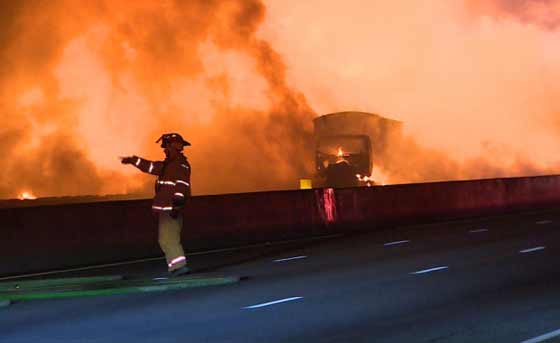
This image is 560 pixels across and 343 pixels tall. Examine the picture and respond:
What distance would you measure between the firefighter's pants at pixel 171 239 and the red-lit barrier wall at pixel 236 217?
3.56 metres

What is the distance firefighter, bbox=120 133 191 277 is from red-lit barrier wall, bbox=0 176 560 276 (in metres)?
3.60

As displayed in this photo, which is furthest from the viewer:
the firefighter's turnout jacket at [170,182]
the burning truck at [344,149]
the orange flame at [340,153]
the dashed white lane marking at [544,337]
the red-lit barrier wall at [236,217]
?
the orange flame at [340,153]

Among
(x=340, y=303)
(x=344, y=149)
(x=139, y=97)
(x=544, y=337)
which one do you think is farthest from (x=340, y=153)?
(x=544, y=337)

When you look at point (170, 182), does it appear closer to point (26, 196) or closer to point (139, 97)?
point (26, 196)

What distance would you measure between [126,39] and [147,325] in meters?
31.3

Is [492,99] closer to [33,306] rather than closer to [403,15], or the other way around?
[403,15]

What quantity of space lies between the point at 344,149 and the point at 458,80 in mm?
8741

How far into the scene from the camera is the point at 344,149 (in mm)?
43969

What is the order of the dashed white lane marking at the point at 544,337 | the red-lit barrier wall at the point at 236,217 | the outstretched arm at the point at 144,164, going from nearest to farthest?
the dashed white lane marking at the point at 544,337 → the outstretched arm at the point at 144,164 → the red-lit barrier wall at the point at 236,217

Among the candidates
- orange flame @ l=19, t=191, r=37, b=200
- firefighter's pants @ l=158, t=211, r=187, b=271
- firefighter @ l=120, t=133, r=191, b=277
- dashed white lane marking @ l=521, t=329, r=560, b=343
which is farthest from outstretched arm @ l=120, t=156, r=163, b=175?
orange flame @ l=19, t=191, r=37, b=200

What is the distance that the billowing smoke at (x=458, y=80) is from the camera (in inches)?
1858

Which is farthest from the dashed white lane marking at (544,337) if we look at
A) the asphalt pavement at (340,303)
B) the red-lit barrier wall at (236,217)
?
the red-lit barrier wall at (236,217)

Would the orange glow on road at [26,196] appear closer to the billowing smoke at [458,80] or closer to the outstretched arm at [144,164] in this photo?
the billowing smoke at [458,80]

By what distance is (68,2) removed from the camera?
124 feet
